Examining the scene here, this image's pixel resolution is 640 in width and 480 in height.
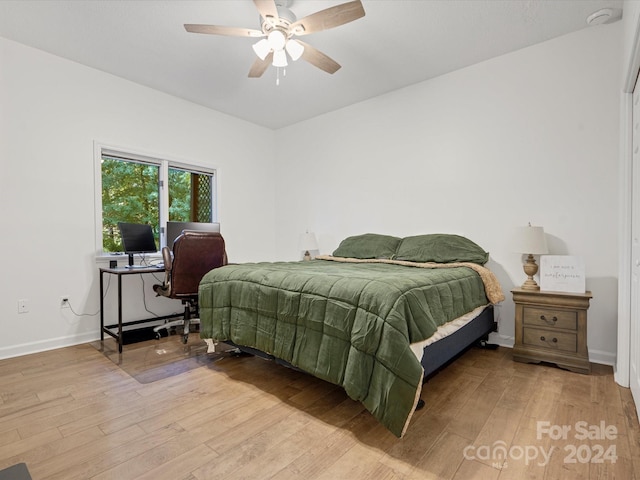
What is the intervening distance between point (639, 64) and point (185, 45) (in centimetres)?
326

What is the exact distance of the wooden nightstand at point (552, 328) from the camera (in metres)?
2.39

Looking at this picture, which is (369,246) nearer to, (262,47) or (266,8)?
(262,47)

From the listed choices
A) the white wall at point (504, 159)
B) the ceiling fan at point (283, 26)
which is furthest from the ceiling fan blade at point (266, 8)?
the white wall at point (504, 159)

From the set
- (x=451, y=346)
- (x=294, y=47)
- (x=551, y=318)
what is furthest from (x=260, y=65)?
(x=551, y=318)

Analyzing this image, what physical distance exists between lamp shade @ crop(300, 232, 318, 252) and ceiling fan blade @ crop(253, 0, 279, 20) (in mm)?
2676

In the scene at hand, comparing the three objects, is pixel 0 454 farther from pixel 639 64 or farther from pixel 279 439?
pixel 639 64

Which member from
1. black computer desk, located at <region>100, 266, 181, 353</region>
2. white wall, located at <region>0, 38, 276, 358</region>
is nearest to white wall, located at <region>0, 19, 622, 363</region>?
white wall, located at <region>0, 38, 276, 358</region>

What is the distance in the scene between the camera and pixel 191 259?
3039 millimetres

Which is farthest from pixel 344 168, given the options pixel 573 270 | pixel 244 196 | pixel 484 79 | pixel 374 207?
pixel 573 270

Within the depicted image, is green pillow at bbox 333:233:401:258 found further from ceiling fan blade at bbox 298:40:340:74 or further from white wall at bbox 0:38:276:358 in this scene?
white wall at bbox 0:38:276:358

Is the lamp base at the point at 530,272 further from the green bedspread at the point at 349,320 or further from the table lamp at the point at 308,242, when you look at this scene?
the table lamp at the point at 308,242

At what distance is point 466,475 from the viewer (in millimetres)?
1355

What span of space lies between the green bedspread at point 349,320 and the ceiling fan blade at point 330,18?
1624 mm

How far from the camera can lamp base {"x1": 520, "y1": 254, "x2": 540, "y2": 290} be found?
268cm
